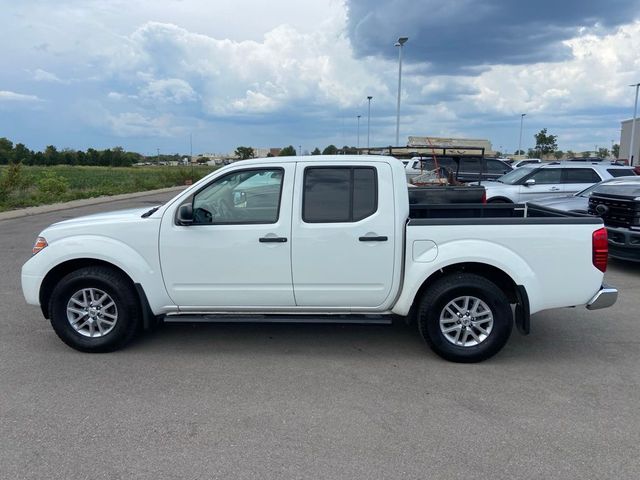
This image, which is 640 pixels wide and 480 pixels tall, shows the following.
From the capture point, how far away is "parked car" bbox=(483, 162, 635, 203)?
1325cm

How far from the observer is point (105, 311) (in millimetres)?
4777

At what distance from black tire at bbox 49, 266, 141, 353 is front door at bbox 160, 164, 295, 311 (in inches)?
16.4

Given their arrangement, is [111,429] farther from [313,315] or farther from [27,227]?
[27,227]

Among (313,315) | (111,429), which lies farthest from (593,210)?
(111,429)

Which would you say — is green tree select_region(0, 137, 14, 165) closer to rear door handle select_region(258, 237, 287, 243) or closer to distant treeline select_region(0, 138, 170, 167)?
A: distant treeline select_region(0, 138, 170, 167)

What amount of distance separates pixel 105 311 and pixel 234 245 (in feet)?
4.64

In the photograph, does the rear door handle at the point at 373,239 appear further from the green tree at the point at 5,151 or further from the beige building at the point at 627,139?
the green tree at the point at 5,151

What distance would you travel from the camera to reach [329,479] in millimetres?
2916

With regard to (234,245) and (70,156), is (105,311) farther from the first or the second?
(70,156)

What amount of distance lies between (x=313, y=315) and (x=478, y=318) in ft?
4.96

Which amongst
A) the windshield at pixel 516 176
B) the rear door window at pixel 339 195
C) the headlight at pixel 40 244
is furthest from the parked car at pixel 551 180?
the headlight at pixel 40 244

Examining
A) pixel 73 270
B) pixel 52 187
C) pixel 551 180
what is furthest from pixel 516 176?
pixel 52 187

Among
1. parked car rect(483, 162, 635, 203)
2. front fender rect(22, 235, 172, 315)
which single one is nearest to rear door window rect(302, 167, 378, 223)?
front fender rect(22, 235, 172, 315)

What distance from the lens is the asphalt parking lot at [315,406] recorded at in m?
3.08
